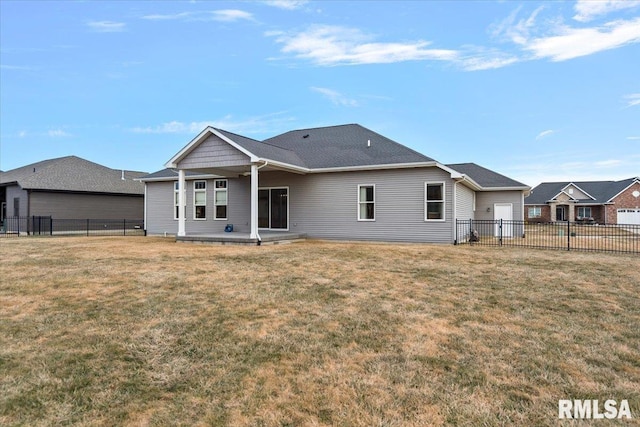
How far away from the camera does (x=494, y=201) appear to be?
21.0m

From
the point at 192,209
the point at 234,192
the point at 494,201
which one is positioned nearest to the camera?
the point at 234,192

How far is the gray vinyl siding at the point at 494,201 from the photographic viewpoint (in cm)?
2061

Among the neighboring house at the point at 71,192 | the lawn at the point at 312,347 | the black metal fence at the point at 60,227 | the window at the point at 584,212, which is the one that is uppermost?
the neighboring house at the point at 71,192

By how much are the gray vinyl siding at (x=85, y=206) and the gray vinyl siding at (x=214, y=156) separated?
13.8m

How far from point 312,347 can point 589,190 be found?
50283mm

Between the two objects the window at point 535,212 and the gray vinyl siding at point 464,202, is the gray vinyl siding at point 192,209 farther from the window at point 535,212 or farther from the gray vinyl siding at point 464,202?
the window at point 535,212

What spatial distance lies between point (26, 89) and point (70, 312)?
82.7ft

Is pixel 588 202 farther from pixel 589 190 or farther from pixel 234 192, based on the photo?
pixel 234 192

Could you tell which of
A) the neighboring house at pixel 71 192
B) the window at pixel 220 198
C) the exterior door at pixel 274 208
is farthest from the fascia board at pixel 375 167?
the neighboring house at pixel 71 192

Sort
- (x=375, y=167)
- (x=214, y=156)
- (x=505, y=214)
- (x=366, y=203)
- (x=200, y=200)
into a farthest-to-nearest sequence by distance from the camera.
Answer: (x=505, y=214)
(x=200, y=200)
(x=366, y=203)
(x=375, y=167)
(x=214, y=156)

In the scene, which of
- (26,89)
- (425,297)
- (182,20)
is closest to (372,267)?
(425,297)

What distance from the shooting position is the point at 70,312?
16.7 feet

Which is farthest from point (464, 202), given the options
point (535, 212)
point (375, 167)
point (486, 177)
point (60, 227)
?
point (535, 212)

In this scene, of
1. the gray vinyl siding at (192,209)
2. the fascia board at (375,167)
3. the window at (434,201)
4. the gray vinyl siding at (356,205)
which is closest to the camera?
the fascia board at (375,167)
